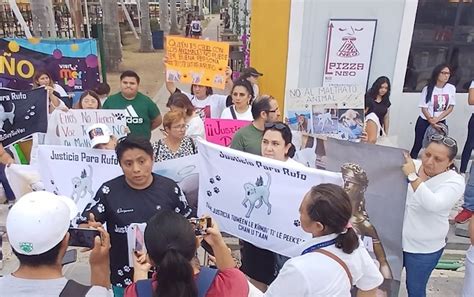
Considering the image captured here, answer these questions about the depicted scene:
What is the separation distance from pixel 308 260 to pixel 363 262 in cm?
39

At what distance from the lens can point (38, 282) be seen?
69.7 inches

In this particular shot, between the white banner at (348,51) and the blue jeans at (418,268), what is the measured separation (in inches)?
159

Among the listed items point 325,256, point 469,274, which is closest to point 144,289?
point 325,256

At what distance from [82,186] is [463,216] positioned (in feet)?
13.4

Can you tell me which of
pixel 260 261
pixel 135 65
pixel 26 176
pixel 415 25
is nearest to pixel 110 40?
pixel 135 65

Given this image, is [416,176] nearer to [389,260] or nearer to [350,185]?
[350,185]

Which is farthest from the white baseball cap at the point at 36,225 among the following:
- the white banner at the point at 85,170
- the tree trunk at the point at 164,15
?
the tree trunk at the point at 164,15

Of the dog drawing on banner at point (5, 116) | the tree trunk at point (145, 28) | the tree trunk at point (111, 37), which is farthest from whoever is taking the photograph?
the tree trunk at point (145, 28)

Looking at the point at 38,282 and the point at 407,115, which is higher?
the point at 38,282

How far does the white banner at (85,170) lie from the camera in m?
3.50

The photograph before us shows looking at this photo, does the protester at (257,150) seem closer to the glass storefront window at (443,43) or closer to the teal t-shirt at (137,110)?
the teal t-shirt at (137,110)

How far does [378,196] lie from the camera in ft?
10.9

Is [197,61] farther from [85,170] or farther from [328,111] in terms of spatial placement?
[85,170]

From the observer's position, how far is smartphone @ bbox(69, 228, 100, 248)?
255 cm
